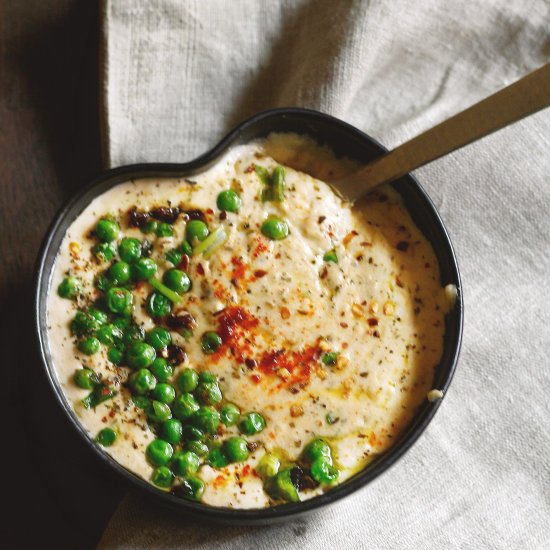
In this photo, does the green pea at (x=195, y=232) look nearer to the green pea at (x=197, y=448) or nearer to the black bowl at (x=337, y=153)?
the black bowl at (x=337, y=153)

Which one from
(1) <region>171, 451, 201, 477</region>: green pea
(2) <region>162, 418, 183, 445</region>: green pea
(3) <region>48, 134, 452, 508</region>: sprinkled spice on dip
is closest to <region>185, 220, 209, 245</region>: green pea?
(3) <region>48, 134, 452, 508</region>: sprinkled spice on dip

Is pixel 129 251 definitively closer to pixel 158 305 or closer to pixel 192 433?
pixel 158 305

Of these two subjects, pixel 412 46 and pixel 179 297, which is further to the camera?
pixel 412 46

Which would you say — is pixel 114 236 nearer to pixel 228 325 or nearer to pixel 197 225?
pixel 197 225

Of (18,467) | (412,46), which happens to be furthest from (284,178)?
(18,467)

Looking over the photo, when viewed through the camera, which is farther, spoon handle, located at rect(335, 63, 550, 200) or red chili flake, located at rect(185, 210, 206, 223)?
red chili flake, located at rect(185, 210, 206, 223)

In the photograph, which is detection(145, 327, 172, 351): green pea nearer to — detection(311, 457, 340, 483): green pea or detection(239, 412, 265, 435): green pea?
detection(239, 412, 265, 435): green pea
